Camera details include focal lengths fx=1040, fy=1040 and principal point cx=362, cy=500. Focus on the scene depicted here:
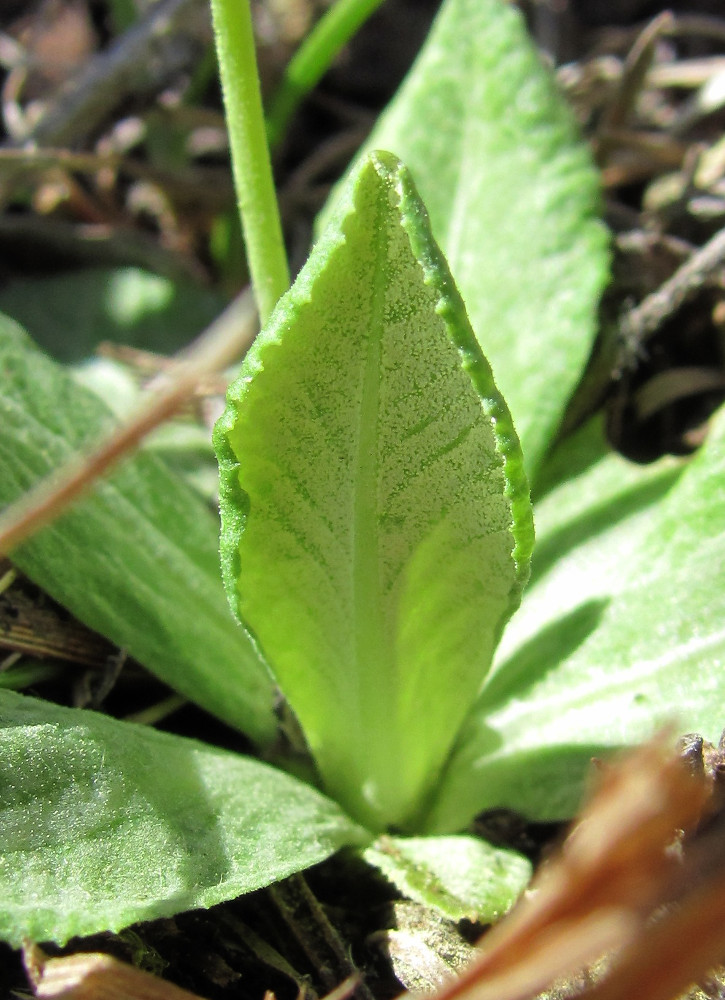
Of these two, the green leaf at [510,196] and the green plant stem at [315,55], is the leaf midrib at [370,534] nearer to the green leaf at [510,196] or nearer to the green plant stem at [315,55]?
the green leaf at [510,196]

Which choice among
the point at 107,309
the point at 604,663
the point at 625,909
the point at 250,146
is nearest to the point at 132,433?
the point at 625,909

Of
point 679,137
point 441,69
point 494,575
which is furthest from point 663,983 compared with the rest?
point 679,137

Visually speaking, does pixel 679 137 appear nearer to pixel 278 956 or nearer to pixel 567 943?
pixel 278 956

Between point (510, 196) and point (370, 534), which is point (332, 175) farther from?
point (370, 534)

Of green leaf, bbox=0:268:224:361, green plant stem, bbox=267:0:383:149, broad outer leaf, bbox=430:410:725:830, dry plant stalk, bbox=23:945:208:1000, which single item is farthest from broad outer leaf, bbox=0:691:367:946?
green plant stem, bbox=267:0:383:149

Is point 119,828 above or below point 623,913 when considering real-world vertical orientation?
below

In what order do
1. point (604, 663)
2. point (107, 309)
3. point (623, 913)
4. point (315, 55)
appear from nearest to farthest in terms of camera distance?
point (623, 913) < point (604, 663) < point (315, 55) < point (107, 309)

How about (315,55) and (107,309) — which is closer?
(315,55)
